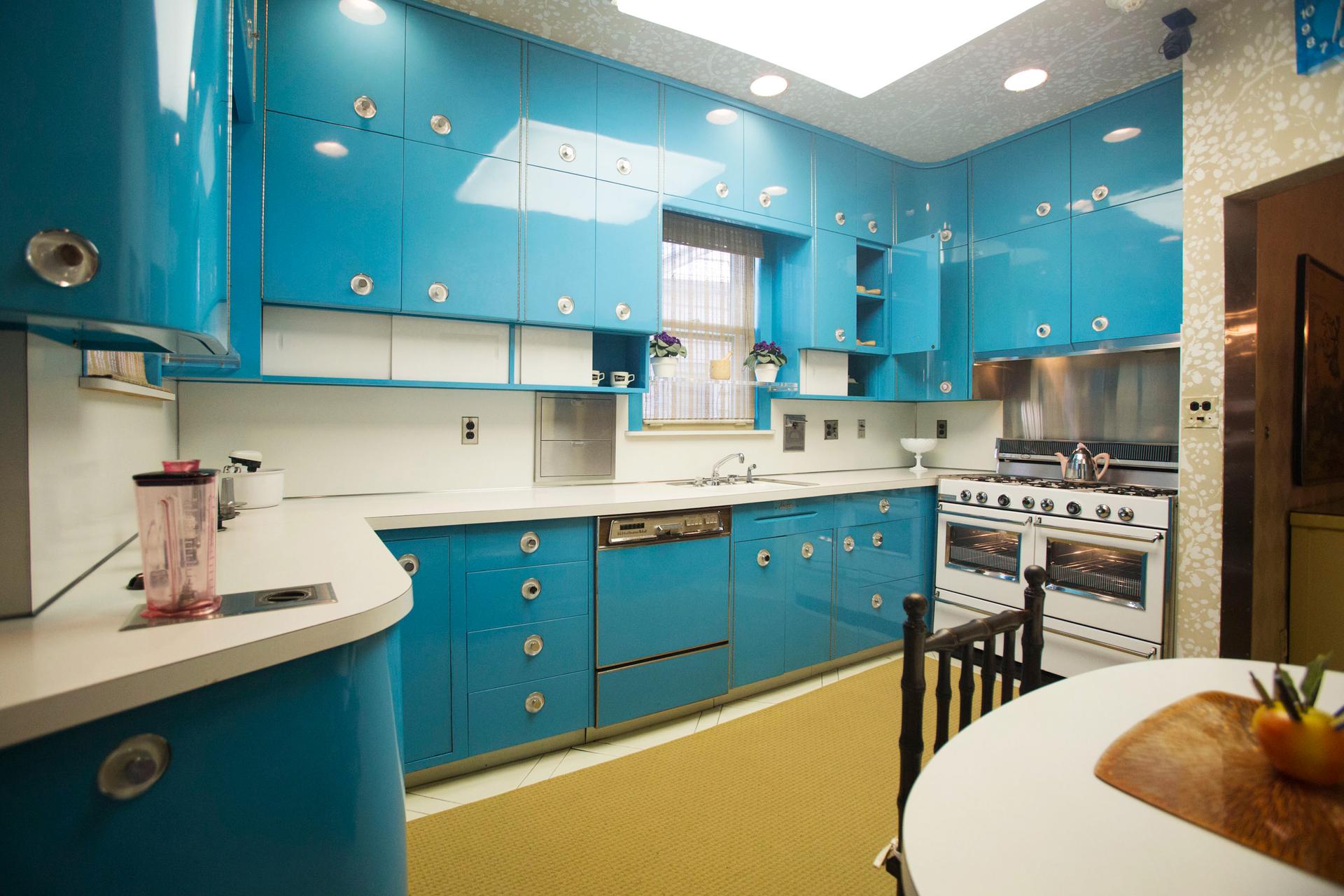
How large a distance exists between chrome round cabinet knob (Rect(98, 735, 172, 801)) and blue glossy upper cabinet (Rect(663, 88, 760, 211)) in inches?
111

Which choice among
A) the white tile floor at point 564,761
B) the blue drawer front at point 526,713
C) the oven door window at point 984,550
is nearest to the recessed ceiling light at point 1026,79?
the oven door window at point 984,550

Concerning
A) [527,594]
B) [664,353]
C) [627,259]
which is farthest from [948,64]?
[527,594]

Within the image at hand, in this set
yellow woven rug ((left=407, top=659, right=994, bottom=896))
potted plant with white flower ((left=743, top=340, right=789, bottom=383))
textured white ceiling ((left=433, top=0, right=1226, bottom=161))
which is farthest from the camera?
potted plant with white flower ((left=743, top=340, right=789, bottom=383))

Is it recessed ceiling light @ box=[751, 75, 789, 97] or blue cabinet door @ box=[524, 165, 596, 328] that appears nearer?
blue cabinet door @ box=[524, 165, 596, 328]

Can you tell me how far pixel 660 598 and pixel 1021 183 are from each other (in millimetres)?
3162

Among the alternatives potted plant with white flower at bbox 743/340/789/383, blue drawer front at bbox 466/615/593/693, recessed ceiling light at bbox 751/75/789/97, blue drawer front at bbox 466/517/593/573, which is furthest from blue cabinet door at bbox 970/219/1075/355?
blue drawer front at bbox 466/615/593/693

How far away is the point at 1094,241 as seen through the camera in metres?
3.19

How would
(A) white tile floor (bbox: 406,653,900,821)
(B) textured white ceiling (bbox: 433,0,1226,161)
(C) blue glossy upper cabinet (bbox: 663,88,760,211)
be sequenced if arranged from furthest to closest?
(C) blue glossy upper cabinet (bbox: 663,88,760,211), (B) textured white ceiling (bbox: 433,0,1226,161), (A) white tile floor (bbox: 406,653,900,821)

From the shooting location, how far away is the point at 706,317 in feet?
11.7

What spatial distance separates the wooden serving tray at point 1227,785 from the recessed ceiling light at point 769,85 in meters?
3.01

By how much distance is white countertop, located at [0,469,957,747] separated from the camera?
2.40 feet

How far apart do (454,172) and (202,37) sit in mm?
1660

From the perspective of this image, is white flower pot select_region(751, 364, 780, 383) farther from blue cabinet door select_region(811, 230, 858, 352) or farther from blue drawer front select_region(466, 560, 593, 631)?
blue drawer front select_region(466, 560, 593, 631)

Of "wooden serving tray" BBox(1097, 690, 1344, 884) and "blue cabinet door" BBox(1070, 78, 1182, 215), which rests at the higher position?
"blue cabinet door" BBox(1070, 78, 1182, 215)
